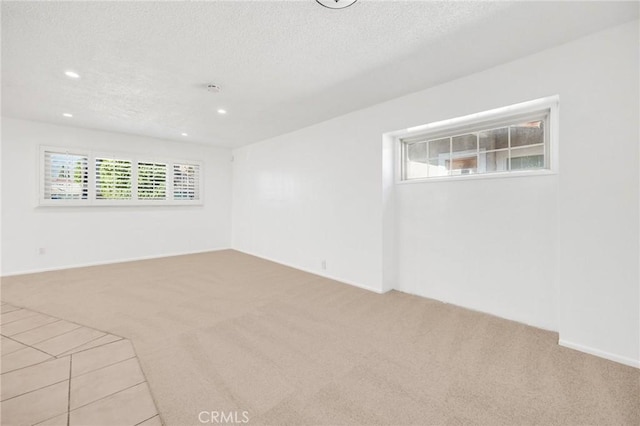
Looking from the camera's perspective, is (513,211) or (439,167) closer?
(513,211)

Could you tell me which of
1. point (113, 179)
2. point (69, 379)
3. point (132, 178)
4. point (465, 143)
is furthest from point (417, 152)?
point (113, 179)

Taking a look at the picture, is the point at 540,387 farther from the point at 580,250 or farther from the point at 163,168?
the point at 163,168

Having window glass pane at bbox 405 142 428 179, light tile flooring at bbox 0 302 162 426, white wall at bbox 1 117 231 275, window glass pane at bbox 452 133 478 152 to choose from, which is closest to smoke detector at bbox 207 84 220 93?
window glass pane at bbox 405 142 428 179

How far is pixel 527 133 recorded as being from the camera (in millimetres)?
2725

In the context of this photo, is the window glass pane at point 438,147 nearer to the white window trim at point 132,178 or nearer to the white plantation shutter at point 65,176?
the white window trim at point 132,178

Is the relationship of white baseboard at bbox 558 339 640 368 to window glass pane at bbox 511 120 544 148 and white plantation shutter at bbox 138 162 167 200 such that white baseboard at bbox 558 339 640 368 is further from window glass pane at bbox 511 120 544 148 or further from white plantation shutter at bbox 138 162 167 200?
white plantation shutter at bbox 138 162 167 200

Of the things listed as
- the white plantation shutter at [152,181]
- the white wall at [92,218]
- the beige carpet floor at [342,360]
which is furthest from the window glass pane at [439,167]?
the white plantation shutter at [152,181]

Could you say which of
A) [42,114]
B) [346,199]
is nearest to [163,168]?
[42,114]

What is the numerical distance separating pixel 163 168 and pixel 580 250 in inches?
253

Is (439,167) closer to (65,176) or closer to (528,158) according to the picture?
(528,158)

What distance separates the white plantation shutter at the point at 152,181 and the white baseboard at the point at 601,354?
21.0 feet

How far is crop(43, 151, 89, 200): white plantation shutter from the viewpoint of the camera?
4.59 metres

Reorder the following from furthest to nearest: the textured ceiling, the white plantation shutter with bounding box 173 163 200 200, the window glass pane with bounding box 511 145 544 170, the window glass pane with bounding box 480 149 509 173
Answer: the white plantation shutter with bounding box 173 163 200 200
the window glass pane with bounding box 480 149 509 173
the window glass pane with bounding box 511 145 544 170
the textured ceiling

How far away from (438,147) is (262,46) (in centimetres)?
226
